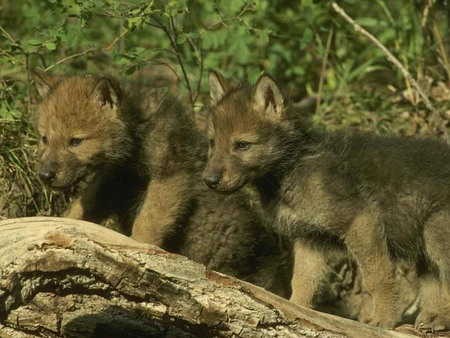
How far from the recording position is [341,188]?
18.3 ft

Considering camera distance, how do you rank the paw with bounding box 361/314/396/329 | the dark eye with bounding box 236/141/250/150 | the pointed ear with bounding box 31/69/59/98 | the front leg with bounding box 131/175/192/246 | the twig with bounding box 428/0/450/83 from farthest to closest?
the twig with bounding box 428/0/450/83 → the pointed ear with bounding box 31/69/59/98 → the front leg with bounding box 131/175/192/246 → the dark eye with bounding box 236/141/250/150 → the paw with bounding box 361/314/396/329

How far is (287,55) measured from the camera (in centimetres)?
848

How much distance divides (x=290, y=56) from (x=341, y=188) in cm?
321

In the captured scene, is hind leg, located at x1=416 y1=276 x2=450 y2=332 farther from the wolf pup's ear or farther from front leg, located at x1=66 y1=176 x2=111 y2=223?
front leg, located at x1=66 y1=176 x2=111 y2=223

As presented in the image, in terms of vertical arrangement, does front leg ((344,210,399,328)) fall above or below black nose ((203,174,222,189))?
below

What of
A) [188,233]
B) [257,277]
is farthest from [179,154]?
[257,277]

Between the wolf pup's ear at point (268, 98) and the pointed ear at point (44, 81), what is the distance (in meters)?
1.55

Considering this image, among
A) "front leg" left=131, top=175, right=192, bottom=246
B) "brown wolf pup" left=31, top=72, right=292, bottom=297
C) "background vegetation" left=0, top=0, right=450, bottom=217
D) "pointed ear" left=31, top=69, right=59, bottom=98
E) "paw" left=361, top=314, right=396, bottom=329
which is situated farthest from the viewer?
"background vegetation" left=0, top=0, right=450, bottom=217

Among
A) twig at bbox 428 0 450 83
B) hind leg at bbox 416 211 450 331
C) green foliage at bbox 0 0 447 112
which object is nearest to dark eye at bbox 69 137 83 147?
green foliage at bbox 0 0 447 112

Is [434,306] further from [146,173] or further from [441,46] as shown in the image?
[441,46]

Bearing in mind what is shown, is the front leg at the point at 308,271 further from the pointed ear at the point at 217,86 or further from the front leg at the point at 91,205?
the front leg at the point at 91,205

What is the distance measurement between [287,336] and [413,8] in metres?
4.92

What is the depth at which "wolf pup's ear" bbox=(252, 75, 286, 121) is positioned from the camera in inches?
225

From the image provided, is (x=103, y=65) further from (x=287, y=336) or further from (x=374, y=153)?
(x=287, y=336)
